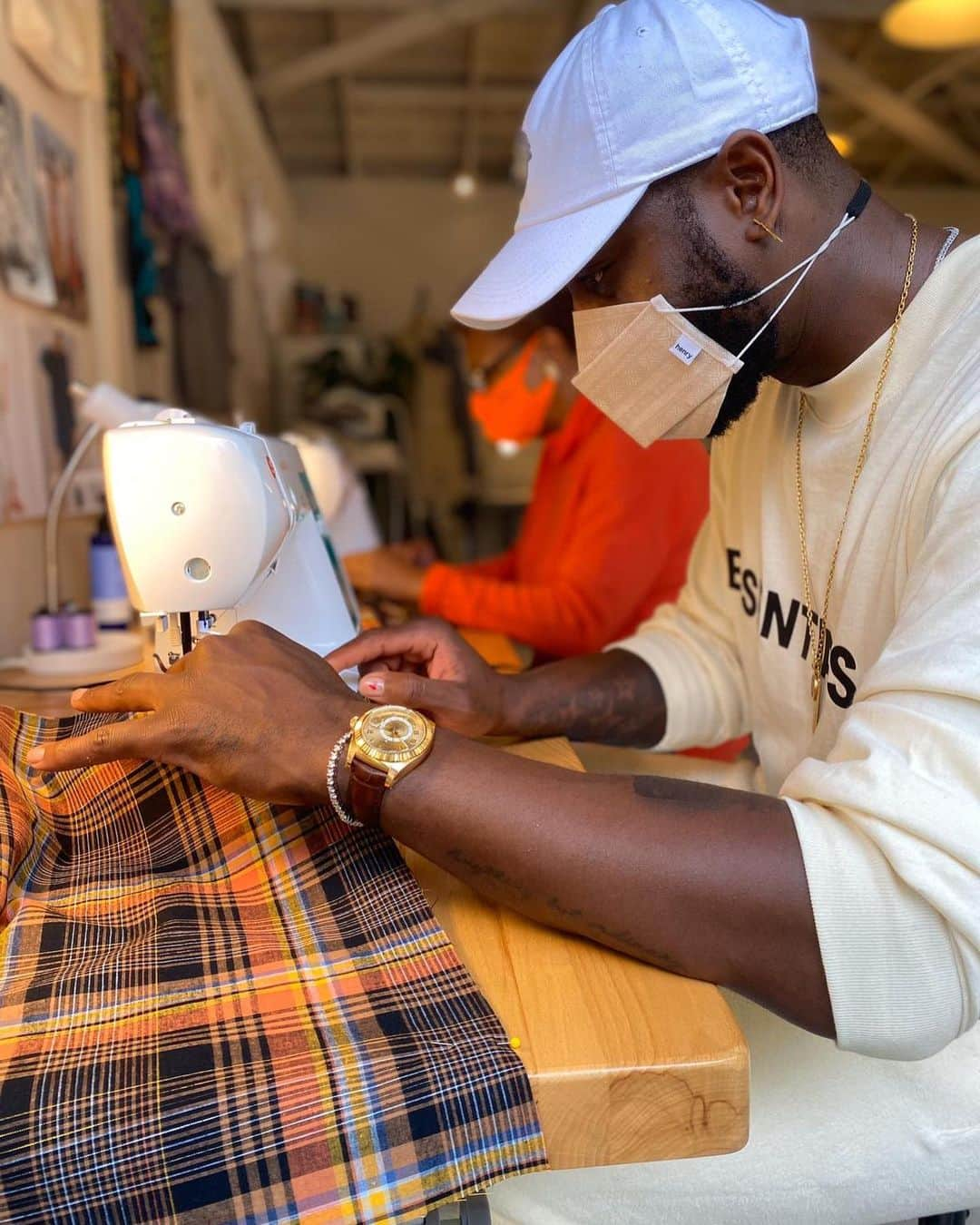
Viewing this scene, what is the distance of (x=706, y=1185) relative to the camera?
2.97 ft

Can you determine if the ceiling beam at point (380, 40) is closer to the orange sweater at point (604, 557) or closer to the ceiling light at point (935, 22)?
the ceiling light at point (935, 22)

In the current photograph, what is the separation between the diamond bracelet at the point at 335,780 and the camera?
0.83 metres

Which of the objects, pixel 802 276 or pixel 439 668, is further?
pixel 439 668

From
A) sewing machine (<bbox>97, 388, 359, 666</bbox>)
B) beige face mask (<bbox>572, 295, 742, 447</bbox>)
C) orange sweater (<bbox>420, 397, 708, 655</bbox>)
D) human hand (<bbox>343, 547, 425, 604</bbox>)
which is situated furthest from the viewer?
human hand (<bbox>343, 547, 425, 604</bbox>)

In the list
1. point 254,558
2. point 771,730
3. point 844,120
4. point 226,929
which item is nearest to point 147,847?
point 226,929

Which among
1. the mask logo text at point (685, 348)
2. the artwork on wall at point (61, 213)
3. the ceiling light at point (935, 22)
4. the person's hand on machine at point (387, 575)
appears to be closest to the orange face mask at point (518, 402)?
the person's hand on machine at point (387, 575)

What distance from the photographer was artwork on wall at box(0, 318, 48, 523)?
196 centimetres

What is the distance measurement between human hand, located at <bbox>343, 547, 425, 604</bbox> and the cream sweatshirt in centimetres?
88

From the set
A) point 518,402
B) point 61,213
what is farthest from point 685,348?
point 61,213

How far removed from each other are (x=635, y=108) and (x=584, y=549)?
47.8 inches

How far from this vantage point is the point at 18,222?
6.76ft

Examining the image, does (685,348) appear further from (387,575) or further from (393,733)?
(387,575)

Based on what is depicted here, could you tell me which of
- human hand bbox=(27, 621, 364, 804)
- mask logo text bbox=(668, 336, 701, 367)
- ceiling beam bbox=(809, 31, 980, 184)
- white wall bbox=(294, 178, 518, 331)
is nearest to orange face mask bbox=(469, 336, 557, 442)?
mask logo text bbox=(668, 336, 701, 367)

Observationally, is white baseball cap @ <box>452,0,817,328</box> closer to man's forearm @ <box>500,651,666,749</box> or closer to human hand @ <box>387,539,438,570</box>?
man's forearm @ <box>500,651,666,749</box>
